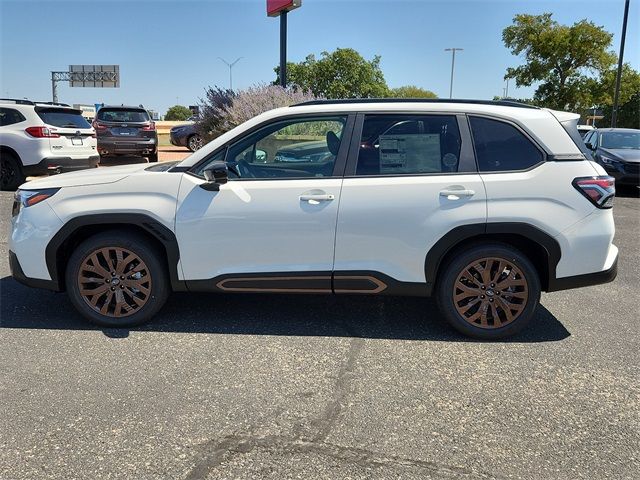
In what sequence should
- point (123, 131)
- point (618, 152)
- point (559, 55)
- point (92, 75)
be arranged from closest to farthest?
point (618, 152), point (123, 131), point (559, 55), point (92, 75)

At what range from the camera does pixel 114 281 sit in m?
4.17

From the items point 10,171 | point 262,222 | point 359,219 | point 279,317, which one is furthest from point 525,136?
point 10,171

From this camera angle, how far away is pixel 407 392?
10.9 feet

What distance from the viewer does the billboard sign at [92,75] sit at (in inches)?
2409

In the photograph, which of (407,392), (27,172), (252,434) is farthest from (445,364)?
(27,172)

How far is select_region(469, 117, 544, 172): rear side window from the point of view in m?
4.00

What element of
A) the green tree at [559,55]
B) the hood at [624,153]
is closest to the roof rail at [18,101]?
the hood at [624,153]

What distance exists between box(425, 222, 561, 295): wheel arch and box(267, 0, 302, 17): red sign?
42.7ft

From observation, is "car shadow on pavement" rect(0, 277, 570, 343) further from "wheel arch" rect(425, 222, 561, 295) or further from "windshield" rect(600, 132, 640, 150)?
"windshield" rect(600, 132, 640, 150)

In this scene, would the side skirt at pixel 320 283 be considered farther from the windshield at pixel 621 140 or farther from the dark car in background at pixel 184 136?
the dark car in background at pixel 184 136

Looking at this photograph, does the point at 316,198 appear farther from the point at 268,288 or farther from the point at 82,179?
the point at 82,179

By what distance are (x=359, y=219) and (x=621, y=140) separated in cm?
1242

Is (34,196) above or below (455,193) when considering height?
below

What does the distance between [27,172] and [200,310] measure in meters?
7.60
